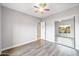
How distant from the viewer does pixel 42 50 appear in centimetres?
155

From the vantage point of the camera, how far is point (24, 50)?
5.08 ft

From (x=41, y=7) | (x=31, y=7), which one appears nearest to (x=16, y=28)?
(x=31, y=7)

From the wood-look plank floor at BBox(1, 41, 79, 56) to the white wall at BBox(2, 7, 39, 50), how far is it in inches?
4.6

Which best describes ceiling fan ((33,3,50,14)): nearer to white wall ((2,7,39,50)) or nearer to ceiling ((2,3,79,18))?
ceiling ((2,3,79,18))

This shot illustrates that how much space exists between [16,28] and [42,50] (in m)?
0.69

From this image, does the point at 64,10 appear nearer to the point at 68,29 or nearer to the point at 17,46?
the point at 68,29

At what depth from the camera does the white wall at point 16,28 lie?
1.49m

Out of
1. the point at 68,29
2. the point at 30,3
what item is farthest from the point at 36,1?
the point at 68,29

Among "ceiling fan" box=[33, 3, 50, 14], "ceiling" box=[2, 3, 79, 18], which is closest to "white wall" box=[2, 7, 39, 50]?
"ceiling" box=[2, 3, 79, 18]

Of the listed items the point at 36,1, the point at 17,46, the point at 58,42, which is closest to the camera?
the point at 36,1

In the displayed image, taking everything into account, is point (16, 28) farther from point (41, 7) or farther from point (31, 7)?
point (41, 7)

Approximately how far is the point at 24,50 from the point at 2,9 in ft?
2.95

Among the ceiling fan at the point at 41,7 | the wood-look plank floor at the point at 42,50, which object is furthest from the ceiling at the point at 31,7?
the wood-look plank floor at the point at 42,50

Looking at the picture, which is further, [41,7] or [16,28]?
[16,28]
